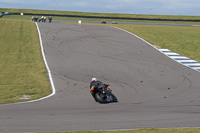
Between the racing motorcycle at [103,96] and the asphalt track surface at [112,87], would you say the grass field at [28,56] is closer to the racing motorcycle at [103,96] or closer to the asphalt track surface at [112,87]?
the asphalt track surface at [112,87]

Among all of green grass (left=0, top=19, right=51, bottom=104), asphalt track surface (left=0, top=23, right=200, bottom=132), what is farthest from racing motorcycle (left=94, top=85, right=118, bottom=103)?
green grass (left=0, top=19, right=51, bottom=104)

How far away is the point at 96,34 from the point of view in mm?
34156

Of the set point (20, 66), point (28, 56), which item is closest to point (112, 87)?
point (20, 66)

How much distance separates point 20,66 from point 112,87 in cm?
854

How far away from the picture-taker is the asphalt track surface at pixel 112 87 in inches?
392

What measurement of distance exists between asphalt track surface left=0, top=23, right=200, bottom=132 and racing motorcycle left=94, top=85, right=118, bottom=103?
360 millimetres

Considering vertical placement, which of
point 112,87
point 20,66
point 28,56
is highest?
point 28,56

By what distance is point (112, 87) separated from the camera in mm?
17359

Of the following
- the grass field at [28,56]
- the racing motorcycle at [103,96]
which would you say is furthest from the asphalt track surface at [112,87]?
the grass field at [28,56]

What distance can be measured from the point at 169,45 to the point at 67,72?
15.3 meters

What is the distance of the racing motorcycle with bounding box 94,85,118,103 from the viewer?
13.8 m

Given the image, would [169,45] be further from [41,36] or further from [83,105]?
[83,105]

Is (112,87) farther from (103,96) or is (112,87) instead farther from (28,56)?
(28,56)

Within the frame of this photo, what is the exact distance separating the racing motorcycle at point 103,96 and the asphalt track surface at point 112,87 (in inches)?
14.2
